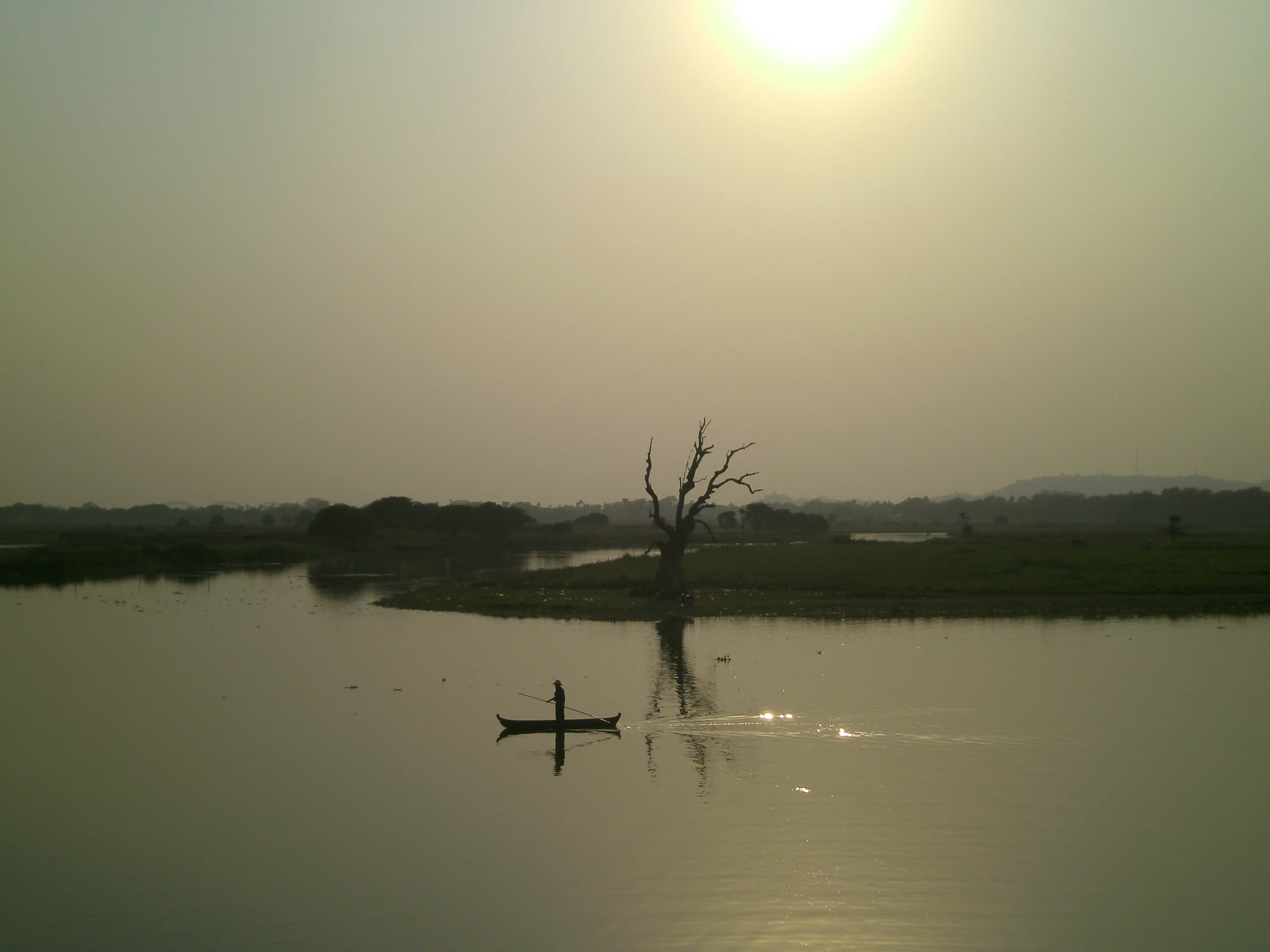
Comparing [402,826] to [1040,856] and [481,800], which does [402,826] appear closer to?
Answer: [481,800]

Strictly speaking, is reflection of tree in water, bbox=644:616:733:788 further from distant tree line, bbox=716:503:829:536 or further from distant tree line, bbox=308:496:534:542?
distant tree line, bbox=716:503:829:536

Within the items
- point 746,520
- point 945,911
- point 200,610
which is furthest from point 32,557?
point 746,520

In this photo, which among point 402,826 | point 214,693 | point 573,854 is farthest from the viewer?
point 214,693

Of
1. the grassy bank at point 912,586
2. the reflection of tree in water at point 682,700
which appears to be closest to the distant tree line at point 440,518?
the grassy bank at point 912,586

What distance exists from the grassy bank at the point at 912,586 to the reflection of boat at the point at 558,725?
60.9ft

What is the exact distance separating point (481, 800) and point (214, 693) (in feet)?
40.8

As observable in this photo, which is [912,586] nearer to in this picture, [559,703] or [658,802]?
[559,703]

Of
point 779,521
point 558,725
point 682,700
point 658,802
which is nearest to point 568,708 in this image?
point 558,725

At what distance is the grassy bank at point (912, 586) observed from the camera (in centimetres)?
3972

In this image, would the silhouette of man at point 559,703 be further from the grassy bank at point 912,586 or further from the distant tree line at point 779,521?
the distant tree line at point 779,521

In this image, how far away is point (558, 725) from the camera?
21.0m

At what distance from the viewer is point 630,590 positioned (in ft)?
151

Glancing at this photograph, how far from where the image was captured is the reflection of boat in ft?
68.8

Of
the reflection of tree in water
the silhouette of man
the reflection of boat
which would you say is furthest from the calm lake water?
the silhouette of man
